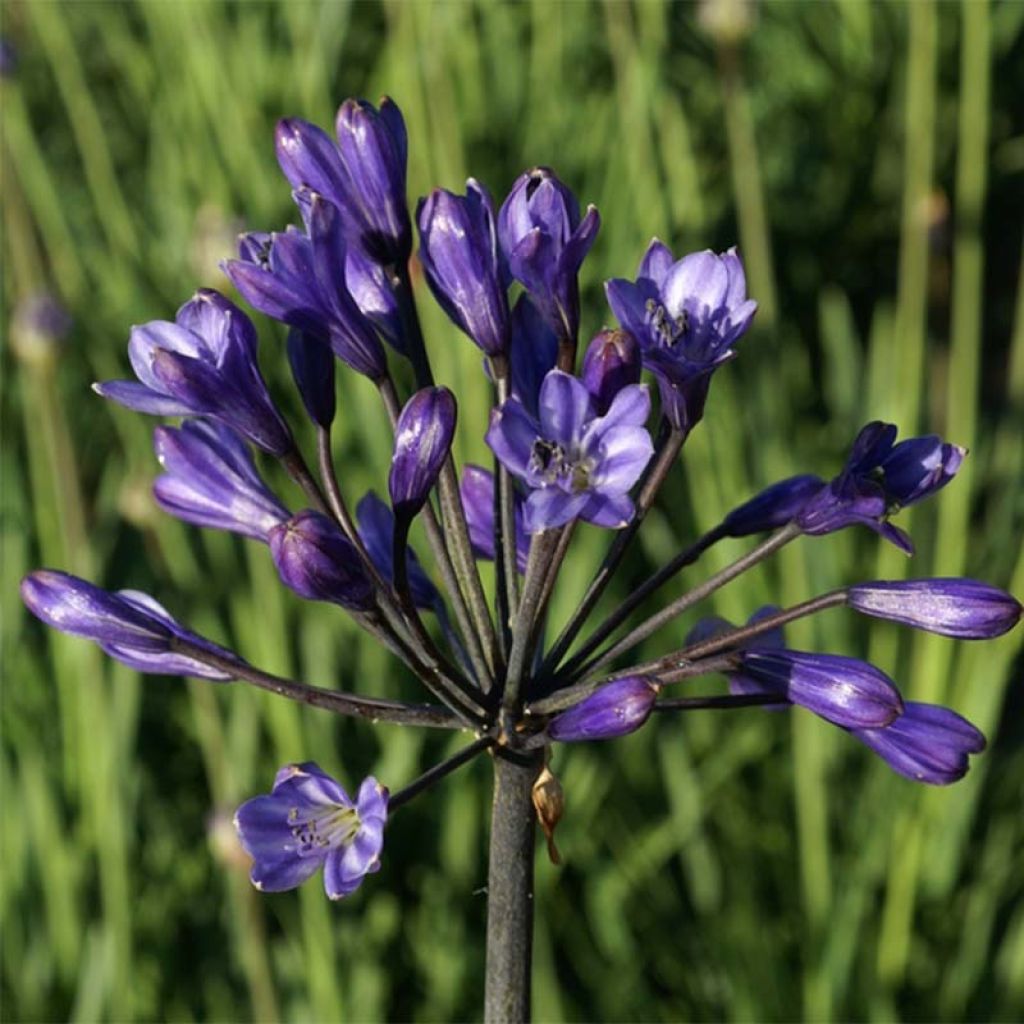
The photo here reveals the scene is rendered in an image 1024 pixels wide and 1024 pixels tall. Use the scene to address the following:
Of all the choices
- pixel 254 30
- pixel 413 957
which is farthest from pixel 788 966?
pixel 254 30

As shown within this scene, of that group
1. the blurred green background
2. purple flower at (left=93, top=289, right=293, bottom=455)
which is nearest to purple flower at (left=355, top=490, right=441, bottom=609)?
purple flower at (left=93, top=289, right=293, bottom=455)

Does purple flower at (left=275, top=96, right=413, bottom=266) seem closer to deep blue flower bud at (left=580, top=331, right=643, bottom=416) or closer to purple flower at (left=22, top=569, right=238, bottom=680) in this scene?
deep blue flower bud at (left=580, top=331, right=643, bottom=416)

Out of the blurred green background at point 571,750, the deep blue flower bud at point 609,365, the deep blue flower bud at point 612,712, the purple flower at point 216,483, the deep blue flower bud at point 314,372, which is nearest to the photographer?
the deep blue flower bud at point 612,712

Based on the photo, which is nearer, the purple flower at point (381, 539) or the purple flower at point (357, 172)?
the purple flower at point (357, 172)

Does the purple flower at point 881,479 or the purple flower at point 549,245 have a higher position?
the purple flower at point 549,245

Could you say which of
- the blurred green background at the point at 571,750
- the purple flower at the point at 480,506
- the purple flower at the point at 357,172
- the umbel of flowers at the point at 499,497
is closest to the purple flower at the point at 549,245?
the umbel of flowers at the point at 499,497

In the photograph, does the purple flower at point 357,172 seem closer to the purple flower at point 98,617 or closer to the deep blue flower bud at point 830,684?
the purple flower at point 98,617

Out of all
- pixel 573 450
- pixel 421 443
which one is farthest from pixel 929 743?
pixel 421 443

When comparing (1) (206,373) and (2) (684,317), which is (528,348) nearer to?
(2) (684,317)
